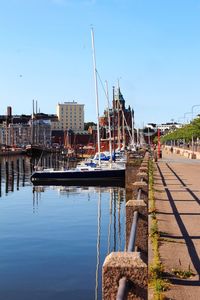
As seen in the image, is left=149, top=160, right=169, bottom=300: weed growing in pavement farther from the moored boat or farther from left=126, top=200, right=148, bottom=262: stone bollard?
the moored boat

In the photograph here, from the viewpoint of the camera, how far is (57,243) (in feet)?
69.1

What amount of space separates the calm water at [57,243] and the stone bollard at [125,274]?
839 centimetres

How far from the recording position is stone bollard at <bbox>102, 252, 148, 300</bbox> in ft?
17.1

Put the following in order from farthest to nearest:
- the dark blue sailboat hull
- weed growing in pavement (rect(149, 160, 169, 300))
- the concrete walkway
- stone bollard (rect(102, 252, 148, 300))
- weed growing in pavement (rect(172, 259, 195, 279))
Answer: the dark blue sailboat hull → weed growing in pavement (rect(172, 259, 195, 279)) → the concrete walkway → weed growing in pavement (rect(149, 160, 169, 300)) → stone bollard (rect(102, 252, 148, 300))

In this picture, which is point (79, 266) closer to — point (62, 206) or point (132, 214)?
point (132, 214)

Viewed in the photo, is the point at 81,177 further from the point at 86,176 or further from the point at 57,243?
the point at 57,243

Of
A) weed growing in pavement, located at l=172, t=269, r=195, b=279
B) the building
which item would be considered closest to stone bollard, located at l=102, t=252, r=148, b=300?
weed growing in pavement, located at l=172, t=269, r=195, b=279

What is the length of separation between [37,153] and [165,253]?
142585mm

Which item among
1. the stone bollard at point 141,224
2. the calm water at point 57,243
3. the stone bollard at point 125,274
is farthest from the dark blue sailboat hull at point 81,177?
the stone bollard at point 125,274

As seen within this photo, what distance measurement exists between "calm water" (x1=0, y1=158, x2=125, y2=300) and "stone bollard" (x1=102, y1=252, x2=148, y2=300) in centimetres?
839

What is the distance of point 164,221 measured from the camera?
14.5 meters

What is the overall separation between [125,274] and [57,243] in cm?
1623

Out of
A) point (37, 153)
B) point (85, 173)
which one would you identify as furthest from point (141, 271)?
point (37, 153)

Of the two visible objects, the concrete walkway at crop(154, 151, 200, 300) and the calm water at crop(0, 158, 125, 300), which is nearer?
the concrete walkway at crop(154, 151, 200, 300)
